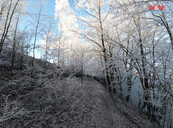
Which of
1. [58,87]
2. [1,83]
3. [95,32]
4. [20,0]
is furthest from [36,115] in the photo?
[20,0]

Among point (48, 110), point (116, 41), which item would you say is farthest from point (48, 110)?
point (116, 41)

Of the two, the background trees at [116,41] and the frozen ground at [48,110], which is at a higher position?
the background trees at [116,41]

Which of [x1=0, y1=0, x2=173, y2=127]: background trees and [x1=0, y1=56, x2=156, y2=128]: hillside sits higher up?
[x1=0, y1=0, x2=173, y2=127]: background trees

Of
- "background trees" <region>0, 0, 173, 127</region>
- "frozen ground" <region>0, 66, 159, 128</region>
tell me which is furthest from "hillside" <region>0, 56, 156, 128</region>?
"background trees" <region>0, 0, 173, 127</region>

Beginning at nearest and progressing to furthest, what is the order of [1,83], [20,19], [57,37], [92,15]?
[1,83]
[92,15]
[20,19]
[57,37]

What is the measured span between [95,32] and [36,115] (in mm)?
6913

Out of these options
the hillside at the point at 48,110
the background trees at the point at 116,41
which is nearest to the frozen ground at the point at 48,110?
the hillside at the point at 48,110

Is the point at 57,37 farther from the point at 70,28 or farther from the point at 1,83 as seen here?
the point at 1,83

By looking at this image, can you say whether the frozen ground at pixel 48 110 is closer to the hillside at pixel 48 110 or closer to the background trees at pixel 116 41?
the hillside at pixel 48 110

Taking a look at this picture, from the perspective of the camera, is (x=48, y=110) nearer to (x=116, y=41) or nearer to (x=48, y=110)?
(x=48, y=110)

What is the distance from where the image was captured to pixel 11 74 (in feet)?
21.0

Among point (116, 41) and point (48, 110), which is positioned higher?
point (116, 41)

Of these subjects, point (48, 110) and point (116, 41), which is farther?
point (116, 41)

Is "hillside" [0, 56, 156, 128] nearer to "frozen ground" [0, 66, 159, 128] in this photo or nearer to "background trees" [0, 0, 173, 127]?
"frozen ground" [0, 66, 159, 128]
